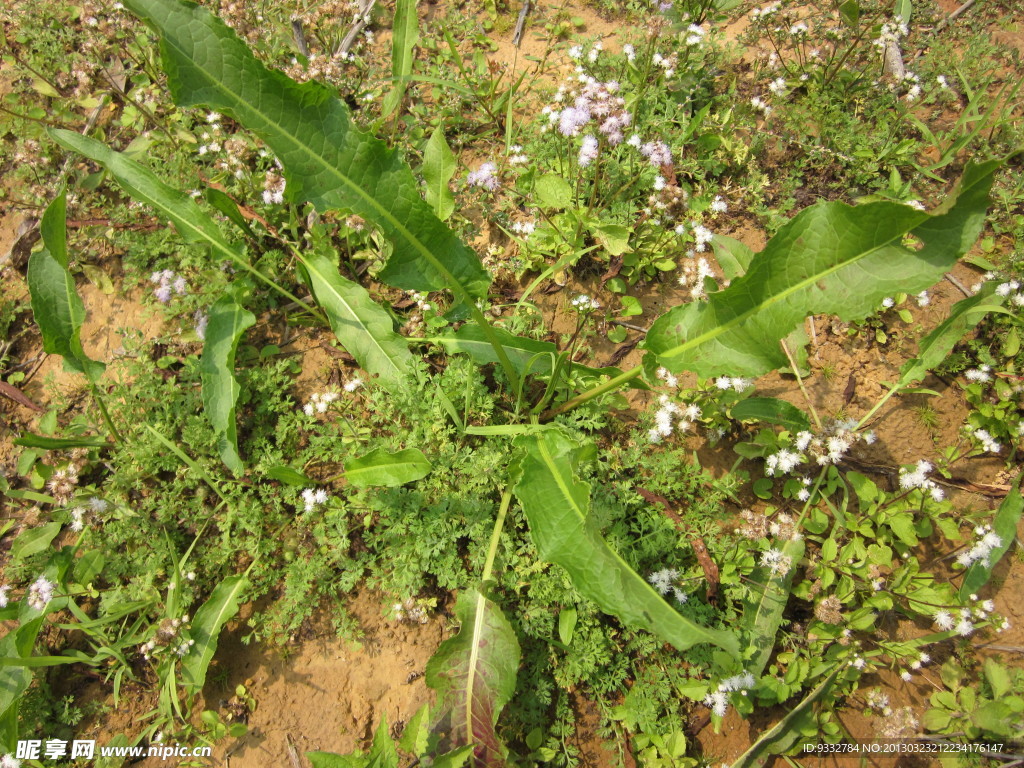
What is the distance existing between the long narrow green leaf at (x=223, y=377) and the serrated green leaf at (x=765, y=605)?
2987 mm

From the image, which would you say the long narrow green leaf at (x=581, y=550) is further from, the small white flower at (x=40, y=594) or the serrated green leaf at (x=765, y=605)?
the small white flower at (x=40, y=594)

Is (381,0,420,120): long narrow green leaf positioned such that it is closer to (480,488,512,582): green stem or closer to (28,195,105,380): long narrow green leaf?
(28,195,105,380): long narrow green leaf

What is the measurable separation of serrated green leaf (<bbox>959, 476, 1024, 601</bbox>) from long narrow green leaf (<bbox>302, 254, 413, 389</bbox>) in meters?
3.38

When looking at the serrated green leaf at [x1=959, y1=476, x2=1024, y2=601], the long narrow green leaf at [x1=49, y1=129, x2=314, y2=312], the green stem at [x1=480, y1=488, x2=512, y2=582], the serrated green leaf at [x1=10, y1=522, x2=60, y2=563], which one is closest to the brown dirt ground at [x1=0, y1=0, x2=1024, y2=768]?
the serrated green leaf at [x1=959, y1=476, x2=1024, y2=601]

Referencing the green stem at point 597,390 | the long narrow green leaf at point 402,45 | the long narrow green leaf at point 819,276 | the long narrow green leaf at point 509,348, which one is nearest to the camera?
the long narrow green leaf at point 819,276

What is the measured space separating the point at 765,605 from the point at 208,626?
10.2ft

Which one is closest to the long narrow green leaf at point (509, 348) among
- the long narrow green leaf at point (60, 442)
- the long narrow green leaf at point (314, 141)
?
the long narrow green leaf at point (314, 141)

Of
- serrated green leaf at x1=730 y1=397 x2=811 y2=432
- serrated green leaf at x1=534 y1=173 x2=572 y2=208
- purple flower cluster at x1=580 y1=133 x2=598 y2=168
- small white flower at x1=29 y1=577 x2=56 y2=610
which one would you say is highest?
purple flower cluster at x1=580 y1=133 x2=598 y2=168

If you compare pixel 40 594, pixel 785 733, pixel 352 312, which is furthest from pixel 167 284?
pixel 785 733

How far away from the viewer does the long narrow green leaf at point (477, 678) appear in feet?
8.91

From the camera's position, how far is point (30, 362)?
3982 millimetres

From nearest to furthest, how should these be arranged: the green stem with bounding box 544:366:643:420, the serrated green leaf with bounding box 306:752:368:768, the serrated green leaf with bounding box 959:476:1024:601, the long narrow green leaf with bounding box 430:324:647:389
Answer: the serrated green leaf with bounding box 306:752:368:768, the green stem with bounding box 544:366:643:420, the serrated green leaf with bounding box 959:476:1024:601, the long narrow green leaf with bounding box 430:324:647:389

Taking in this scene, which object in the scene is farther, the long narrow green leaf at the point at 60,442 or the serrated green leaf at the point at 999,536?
the long narrow green leaf at the point at 60,442

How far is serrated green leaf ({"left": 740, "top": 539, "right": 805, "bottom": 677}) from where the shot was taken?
118 inches
